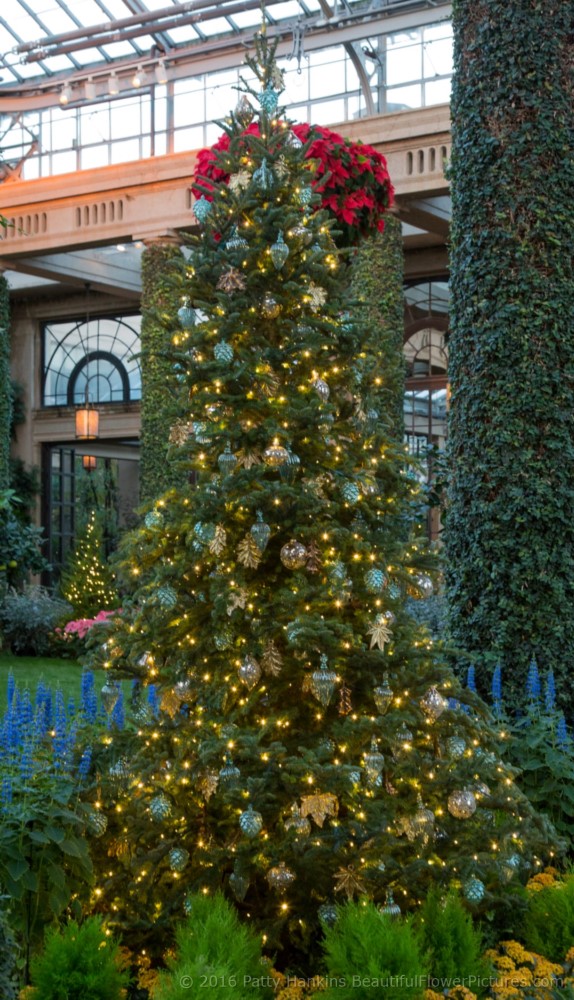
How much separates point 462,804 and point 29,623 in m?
11.5

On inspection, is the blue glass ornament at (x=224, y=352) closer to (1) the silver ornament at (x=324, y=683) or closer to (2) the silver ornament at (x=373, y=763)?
(1) the silver ornament at (x=324, y=683)

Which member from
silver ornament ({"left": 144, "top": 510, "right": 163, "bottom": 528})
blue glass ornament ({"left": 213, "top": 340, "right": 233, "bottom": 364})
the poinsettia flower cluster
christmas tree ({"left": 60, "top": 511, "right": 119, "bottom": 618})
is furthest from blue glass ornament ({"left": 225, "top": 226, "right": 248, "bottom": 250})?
christmas tree ({"left": 60, "top": 511, "right": 119, "bottom": 618})

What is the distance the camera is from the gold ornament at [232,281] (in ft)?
11.8

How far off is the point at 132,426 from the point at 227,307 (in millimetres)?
16716

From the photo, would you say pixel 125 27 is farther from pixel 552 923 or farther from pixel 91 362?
pixel 552 923

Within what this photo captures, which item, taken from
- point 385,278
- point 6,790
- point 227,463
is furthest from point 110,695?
point 385,278

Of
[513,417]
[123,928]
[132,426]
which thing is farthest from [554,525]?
[132,426]

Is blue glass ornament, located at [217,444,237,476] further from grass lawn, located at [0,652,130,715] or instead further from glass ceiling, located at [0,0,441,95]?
glass ceiling, located at [0,0,441,95]

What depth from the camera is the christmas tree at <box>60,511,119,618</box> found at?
1470cm

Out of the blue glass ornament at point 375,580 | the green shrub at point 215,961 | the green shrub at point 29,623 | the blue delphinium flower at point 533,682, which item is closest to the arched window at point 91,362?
the green shrub at point 29,623

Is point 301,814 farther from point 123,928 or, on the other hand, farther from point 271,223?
point 271,223

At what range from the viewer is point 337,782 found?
317cm

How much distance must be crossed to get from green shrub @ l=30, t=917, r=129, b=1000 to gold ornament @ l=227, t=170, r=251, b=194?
2306 millimetres

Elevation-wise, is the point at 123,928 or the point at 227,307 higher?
the point at 227,307
